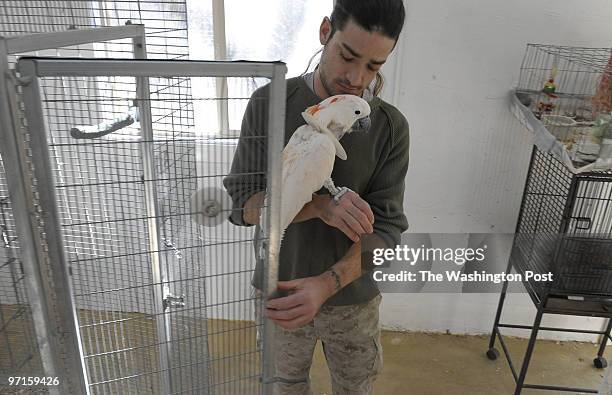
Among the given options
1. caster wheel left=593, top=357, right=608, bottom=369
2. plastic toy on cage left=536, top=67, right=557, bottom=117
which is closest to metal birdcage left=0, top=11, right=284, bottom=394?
plastic toy on cage left=536, top=67, right=557, bottom=117

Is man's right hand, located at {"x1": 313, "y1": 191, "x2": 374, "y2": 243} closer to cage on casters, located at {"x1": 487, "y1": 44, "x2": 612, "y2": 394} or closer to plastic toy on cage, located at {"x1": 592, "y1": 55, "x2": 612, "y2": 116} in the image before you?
cage on casters, located at {"x1": 487, "y1": 44, "x2": 612, "y2": 394}

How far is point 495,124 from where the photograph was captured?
6.48ft

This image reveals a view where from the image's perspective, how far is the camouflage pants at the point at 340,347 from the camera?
3.72 feet

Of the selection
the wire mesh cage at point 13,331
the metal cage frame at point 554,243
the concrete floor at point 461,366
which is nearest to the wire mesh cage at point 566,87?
the metal cage frame at point 554,243

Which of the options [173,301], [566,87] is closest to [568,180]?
[566,87]

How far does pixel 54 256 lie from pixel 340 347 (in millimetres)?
705

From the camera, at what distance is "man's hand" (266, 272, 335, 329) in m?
0.87

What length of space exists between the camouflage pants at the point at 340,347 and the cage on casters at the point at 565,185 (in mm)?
843

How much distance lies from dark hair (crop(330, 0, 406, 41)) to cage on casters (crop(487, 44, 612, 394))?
2.92ft

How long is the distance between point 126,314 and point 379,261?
537 millimetres

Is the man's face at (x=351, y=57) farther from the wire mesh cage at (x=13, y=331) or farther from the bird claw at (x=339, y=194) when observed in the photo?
the wire mesh cage at (x=13, y=331)

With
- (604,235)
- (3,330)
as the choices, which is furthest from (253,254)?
(604,235)

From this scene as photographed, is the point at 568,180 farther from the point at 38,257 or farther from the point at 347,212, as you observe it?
the point at 38,257

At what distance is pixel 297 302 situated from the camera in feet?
2.93
